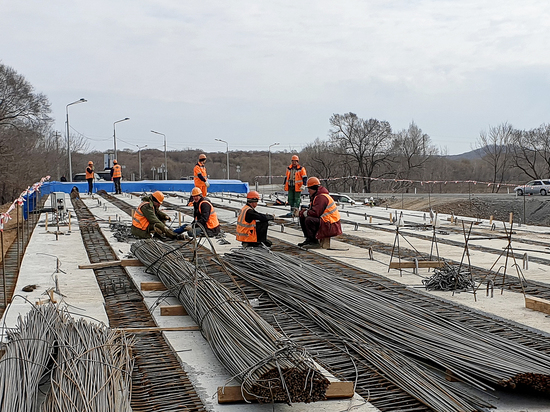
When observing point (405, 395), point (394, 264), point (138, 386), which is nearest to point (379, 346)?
point (405, 395)

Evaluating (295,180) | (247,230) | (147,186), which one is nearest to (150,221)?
(247,230)

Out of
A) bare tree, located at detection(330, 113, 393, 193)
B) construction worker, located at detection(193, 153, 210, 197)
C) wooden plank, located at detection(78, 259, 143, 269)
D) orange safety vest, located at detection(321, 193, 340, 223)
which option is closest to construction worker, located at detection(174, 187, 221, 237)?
wooden plank, located at detection(78, 259, 143, 269)

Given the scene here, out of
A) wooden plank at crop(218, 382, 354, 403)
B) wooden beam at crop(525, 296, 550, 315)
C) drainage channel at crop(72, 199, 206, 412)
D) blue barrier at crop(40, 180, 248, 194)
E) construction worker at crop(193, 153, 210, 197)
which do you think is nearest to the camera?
wooden plank at crop(218, 382, 354, 403)

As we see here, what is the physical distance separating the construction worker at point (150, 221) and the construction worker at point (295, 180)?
191 inches

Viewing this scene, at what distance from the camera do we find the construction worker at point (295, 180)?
50.7ft

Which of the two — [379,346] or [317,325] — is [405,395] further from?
[317,325]

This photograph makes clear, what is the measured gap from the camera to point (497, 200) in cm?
3222

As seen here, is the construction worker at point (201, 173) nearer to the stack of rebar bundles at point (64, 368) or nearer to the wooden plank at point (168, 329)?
the wooden plank at point (168, 329)

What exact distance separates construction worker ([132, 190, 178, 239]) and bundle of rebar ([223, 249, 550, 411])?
14.0 ft

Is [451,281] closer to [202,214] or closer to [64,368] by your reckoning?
[64,368]

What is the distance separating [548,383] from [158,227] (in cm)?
808

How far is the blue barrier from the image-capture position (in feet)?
97.5

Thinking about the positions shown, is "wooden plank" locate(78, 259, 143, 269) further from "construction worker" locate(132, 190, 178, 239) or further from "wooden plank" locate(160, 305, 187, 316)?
"wooden plank" locate(160, 305, 187, 316)

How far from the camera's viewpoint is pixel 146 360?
491cm
